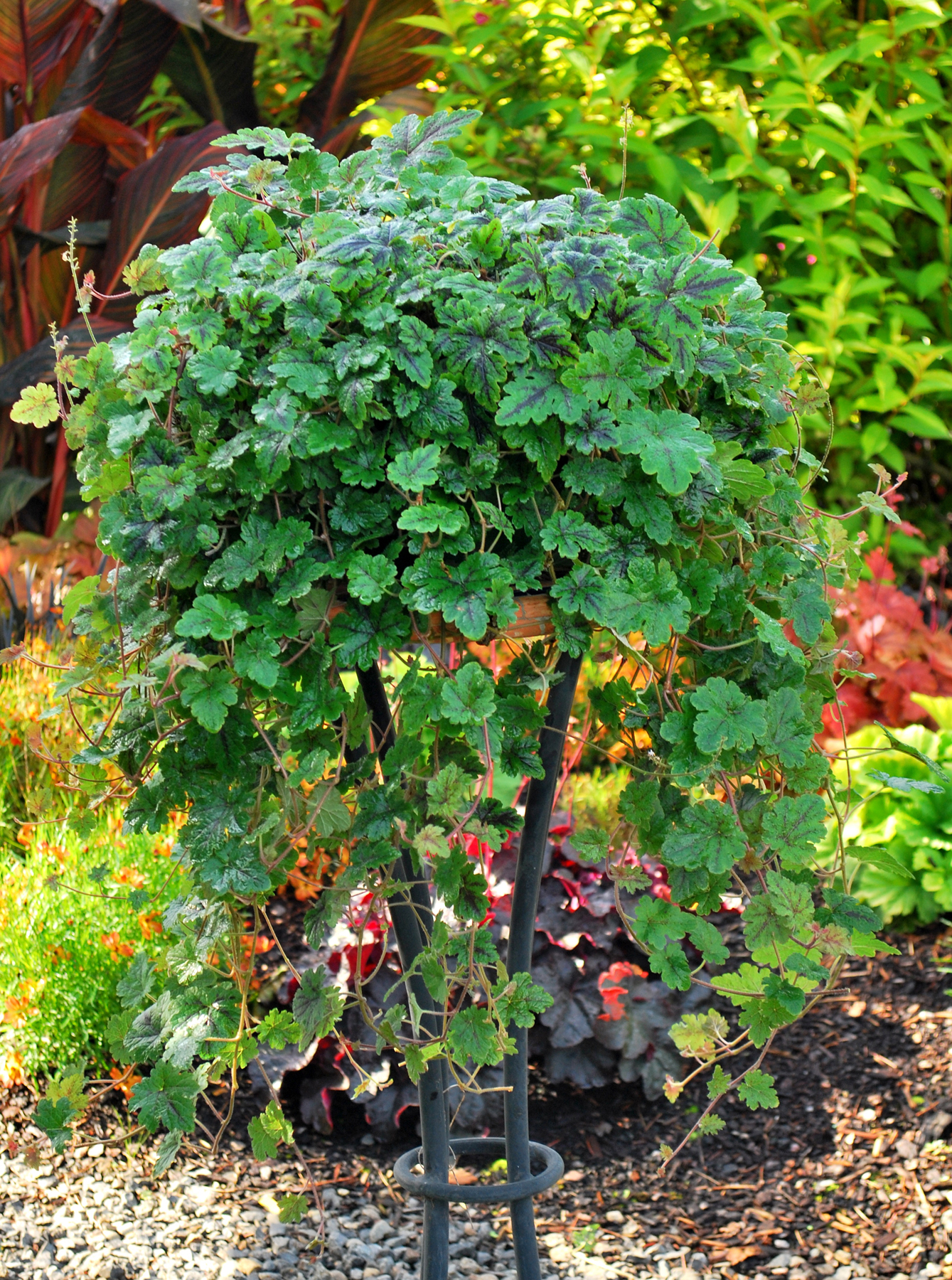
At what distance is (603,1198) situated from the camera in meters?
2.14

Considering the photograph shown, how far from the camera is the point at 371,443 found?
3.69ft

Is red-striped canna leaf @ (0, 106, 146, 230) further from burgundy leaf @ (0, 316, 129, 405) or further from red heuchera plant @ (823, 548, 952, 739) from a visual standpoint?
red heuchera plant @ (823, 548, 952, 739)

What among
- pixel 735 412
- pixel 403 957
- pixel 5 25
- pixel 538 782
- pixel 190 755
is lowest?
pixel 403 957

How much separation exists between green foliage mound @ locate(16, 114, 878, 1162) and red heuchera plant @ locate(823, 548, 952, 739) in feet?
6.51

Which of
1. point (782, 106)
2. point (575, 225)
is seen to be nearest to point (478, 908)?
point (575, 225)

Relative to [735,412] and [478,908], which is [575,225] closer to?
[735,412]

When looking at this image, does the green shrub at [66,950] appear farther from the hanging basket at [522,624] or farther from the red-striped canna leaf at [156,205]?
the red-striped canna leaf at [156,205]

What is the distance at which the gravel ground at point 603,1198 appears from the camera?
1.92 metres

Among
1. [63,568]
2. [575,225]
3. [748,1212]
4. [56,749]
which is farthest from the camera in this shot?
[63,568]

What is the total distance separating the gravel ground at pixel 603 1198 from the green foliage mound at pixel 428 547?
0.83 m

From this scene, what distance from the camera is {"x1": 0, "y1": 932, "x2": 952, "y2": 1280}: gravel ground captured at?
1.92 metres

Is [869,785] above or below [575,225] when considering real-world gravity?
below

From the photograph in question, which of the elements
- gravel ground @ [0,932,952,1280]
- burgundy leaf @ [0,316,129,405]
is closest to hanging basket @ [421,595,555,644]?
gravel ground @ [0,932,952,1280]

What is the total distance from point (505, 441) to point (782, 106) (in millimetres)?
2815
